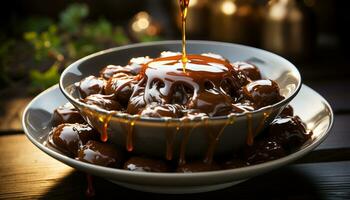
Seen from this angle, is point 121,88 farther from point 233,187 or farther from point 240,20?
point 240,20

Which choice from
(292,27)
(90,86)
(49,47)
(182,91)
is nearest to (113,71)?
(90,86)

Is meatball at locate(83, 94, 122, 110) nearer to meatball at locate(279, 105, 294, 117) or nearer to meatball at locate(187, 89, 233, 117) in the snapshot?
meatball at locate(187, 89, 233, 117)

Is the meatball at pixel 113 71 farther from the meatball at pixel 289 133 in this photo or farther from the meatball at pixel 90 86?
the meatball at pixel 289 133

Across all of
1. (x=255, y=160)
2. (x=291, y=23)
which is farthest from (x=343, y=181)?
(x=291, y=23)

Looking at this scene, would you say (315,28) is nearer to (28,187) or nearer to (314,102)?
(314,102)

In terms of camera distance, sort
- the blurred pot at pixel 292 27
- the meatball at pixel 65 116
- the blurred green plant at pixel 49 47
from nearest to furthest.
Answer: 1. the meatball at pixel 65 116
2. the blurred green plant at pixel 49 47
3. the blurred pot at pixel 292 27

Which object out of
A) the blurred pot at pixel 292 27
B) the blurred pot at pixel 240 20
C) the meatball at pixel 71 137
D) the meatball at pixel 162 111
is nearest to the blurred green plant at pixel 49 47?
the blurred pot at pixel 240 20
